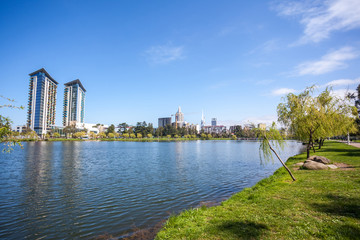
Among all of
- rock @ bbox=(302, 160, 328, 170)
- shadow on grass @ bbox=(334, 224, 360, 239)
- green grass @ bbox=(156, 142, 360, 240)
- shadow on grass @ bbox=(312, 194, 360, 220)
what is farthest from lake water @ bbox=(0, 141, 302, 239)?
shadow on grass @ bbox=(334, 224, 360, 239)

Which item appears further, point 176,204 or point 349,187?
point 176,204

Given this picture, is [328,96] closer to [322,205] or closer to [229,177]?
[229,177]

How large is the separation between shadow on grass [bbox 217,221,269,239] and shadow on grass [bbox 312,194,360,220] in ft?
12.0

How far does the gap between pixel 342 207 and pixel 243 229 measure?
5269 mm

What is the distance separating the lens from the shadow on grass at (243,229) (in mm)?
7461

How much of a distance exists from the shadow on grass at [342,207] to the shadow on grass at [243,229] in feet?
12.0

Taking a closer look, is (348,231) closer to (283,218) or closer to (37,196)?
(283,218)

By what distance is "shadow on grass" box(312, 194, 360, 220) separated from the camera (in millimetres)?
8846

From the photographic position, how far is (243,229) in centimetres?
802

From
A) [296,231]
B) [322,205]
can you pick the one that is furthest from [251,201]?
[296,231]

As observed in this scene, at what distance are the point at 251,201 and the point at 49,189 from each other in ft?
58.9

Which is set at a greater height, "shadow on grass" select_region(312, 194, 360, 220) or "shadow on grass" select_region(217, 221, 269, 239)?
"shadow on grass" select_region(312, 194, 360, 220)

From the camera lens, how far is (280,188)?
14.4m

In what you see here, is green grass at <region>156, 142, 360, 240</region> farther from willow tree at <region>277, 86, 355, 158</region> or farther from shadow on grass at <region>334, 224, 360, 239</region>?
willow tree at <region>277, 86, 355, 158</region>
